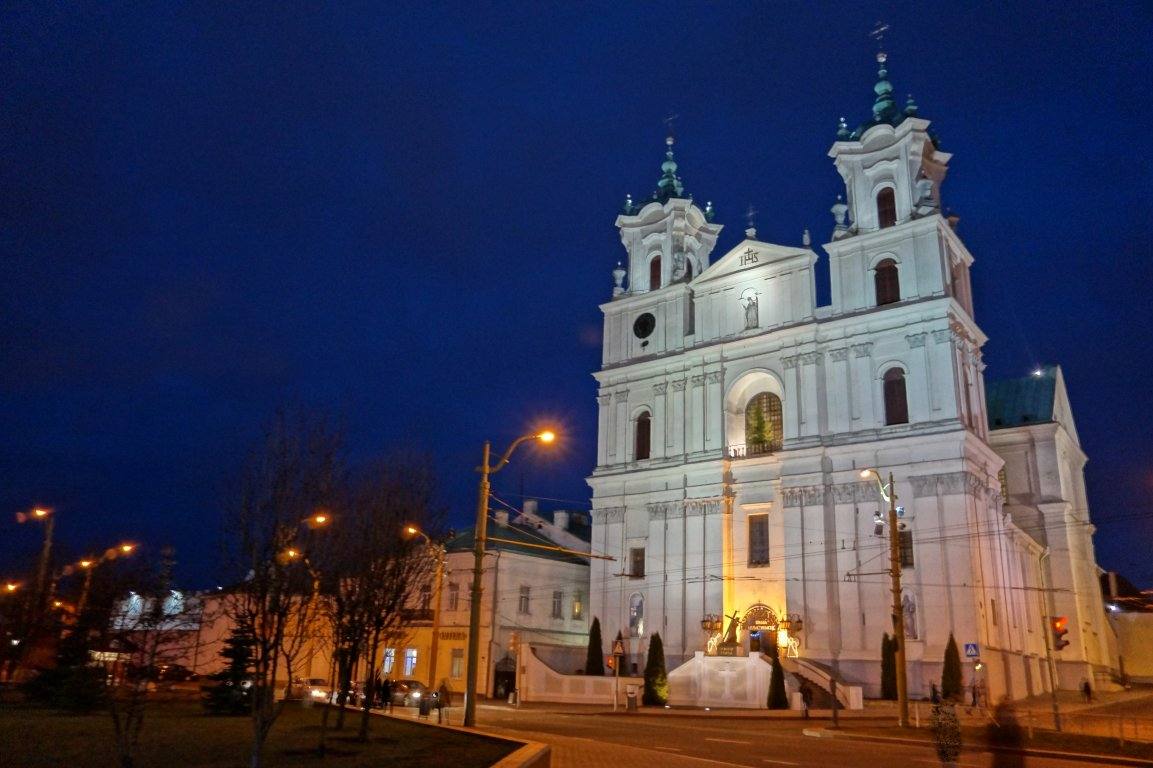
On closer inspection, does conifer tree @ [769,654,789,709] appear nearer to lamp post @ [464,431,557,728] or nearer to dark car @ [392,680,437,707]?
dark car @ [392,680,437,707]

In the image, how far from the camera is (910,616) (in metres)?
42.1

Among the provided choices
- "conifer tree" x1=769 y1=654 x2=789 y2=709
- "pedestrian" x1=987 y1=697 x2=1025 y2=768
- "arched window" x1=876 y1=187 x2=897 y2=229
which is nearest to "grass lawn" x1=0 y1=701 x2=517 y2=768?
"pedestrian" x1=987 y1=697 x2=1025 y2=768

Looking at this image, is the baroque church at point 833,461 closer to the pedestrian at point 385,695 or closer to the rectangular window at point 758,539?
the rectangular window at point 758,539

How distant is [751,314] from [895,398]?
33.5 feet

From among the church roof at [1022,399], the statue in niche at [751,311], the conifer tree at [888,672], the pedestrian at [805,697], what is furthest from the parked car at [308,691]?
the church roof at [1022,399]

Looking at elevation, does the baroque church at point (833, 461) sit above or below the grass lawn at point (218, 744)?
above

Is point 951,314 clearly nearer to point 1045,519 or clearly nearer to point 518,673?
point 1045,519

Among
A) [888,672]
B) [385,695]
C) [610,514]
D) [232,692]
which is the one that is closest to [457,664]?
[610,514]

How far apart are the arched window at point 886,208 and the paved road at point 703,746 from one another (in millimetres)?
29682

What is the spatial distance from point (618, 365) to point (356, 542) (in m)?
36.2

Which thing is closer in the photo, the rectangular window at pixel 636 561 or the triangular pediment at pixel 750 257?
the triangular pediment at pixel 750 257

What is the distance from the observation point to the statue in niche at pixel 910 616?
136ft

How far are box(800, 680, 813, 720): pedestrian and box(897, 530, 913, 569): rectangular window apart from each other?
774 cm

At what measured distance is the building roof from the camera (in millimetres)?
54750
